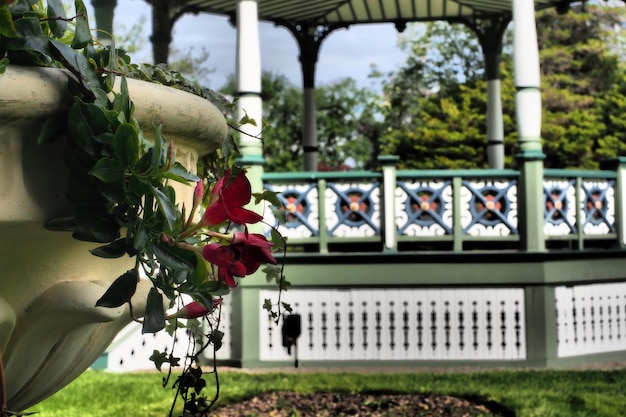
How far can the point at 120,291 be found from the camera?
1.18m

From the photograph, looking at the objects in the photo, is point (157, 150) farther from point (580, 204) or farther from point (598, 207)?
point (598, 207)

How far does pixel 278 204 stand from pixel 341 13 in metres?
10.6

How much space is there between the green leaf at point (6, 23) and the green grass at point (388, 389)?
13.4 ft

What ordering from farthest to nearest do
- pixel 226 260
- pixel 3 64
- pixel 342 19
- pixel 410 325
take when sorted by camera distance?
pixel 342 19 → pixel 410 325 → pixel 226 260 → pixel 3 64

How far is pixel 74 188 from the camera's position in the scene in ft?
3.95

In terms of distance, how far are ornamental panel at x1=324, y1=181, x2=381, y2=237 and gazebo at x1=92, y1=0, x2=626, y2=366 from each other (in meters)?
0.01

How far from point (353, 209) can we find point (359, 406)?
2876mm

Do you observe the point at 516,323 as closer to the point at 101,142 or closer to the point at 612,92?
the point at 101,142

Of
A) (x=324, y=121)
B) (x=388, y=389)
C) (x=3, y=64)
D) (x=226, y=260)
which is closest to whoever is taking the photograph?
(x=3, y=64)

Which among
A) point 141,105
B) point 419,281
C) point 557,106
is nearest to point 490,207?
point 419,281

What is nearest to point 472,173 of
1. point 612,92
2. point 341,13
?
point 341,13

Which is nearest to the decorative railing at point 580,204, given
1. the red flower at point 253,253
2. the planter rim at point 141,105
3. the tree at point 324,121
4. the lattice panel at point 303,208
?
the lattice panel at point 303,208

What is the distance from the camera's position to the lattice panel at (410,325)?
776 cm

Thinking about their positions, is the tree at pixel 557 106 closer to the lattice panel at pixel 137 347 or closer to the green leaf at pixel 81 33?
the lattice panel at pixel 137 347
